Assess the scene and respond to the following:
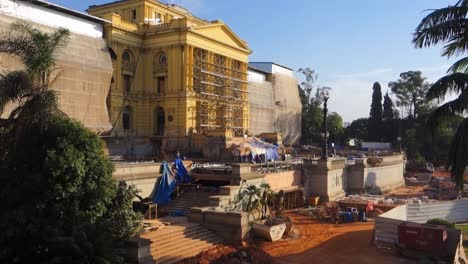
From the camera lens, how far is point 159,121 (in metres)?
50.4

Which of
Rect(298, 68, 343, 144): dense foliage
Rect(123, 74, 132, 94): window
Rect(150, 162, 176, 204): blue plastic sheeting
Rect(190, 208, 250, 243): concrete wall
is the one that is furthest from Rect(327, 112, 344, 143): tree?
Rect(190, 208, 250, 243): concrete wall

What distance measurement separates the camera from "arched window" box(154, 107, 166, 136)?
50000 millimetres

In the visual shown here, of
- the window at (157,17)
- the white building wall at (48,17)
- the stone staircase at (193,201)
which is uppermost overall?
the window at (157,17)

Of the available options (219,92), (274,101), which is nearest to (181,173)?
(219,92)

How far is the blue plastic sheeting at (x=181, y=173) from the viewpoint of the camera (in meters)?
26.9

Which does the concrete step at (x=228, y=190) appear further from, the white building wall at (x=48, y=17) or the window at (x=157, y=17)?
the window at (x=157, y=17)

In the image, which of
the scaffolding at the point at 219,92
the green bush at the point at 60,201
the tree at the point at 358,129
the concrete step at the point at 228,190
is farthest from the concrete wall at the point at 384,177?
the tree at the point at 358,129

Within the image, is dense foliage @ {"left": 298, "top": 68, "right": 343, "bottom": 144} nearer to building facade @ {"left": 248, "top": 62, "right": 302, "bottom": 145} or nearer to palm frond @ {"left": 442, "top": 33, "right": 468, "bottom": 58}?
building facade @ {"left": 248, "top": 62, "right": 302, "bottom": 145}

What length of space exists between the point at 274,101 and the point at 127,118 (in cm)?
2625

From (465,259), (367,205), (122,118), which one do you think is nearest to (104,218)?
(465,259)

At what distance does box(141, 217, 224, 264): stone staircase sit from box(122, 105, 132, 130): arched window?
89.4 feet

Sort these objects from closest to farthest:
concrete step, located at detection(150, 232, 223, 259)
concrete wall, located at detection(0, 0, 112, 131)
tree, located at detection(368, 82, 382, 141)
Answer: concrete step, located at detection(150, 232, 223, 259) < concrete wall, located at detection(0, 0, 112, 131) < tree, located at detection(368, 82, 382, 141)

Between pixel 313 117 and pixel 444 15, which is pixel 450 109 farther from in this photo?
pixel 313 117

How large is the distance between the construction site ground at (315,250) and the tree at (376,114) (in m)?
57.8
